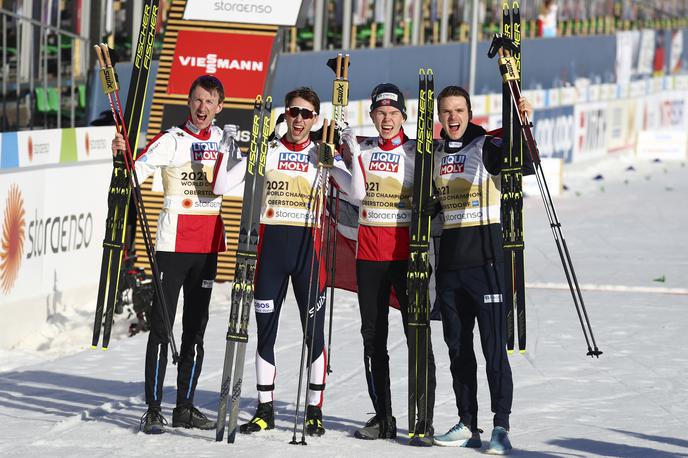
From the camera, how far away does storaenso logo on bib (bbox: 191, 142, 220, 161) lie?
687cm

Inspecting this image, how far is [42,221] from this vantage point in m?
10.6

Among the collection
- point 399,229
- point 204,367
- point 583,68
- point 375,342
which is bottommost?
point 204,367

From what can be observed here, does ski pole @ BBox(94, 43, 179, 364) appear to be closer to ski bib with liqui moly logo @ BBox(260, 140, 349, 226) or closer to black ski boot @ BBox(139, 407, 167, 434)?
black ski boot @ BBox(139, 407, 167, 434)

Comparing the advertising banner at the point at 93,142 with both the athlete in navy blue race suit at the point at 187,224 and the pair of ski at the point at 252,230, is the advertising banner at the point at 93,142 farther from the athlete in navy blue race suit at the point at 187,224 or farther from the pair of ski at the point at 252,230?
the pair of ski at the point at 252,230

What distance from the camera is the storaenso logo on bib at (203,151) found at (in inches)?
271

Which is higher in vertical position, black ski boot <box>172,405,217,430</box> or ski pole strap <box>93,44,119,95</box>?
ski pole strap <box>93,44,119,95</box>

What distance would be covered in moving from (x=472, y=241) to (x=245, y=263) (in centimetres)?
111

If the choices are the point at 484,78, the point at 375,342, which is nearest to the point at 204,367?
the point at 375,342

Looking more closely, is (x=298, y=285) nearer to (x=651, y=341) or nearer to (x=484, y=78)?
(x=651, y=341)

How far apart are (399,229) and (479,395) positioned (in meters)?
1.83

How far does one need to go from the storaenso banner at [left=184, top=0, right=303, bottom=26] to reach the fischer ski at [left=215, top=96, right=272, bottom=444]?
21.4ft

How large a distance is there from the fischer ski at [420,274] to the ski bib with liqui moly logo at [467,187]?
A: 89mm

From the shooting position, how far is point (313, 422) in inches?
268

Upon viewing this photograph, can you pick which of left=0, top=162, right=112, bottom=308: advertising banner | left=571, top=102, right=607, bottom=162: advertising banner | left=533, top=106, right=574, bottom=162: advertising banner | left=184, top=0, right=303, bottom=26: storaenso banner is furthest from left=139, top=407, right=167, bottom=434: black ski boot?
left=571, top=102, right=607, bottom=162: advertising banner
